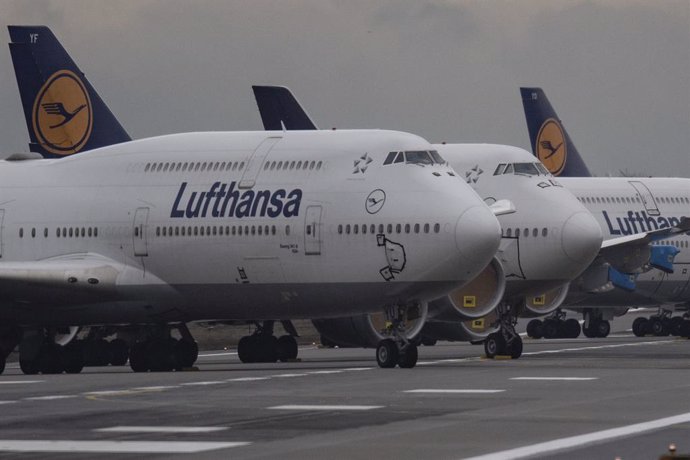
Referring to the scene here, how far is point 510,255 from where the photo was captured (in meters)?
43.0

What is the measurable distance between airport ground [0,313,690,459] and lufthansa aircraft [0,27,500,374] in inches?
90.4

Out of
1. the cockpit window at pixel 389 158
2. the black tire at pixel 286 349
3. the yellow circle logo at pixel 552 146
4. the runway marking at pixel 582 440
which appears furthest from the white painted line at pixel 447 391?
the yellow circle logo at pixel 552 146

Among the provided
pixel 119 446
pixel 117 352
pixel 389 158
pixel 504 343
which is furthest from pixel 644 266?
pixel 119 446

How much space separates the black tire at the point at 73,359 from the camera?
39450 mm

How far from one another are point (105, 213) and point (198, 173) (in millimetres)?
2610

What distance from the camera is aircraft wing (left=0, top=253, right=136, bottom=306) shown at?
37625 millimetres

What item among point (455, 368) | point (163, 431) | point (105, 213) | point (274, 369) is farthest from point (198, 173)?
point (163, 431)

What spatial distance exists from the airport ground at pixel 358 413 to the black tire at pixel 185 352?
15.1ft

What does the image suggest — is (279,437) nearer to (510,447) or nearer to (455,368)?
(510,447)

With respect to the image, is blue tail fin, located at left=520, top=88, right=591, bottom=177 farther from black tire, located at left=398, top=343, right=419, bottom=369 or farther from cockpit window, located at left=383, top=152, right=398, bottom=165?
black tire, located at left=398, top=343, right=419, bottom=369

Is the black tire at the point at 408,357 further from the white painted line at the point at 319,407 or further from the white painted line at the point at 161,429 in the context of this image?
the white painted line at the point at 161,429

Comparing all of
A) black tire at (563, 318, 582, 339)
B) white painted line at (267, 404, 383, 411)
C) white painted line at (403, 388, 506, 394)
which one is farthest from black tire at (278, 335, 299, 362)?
black tire at (563, 318, 582, 339)

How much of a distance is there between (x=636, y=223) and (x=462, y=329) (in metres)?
15.5

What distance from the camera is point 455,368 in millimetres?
34719
